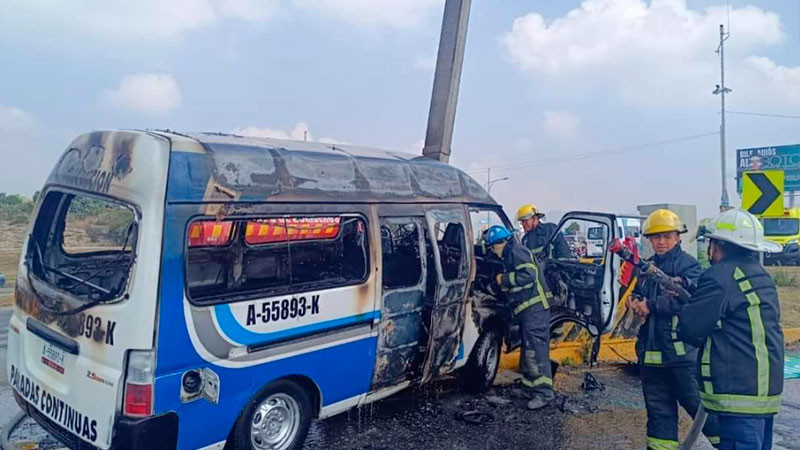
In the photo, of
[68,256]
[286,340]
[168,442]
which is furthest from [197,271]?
[168,442]

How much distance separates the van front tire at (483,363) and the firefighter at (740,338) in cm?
241

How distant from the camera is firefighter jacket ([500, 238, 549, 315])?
5.17 metres

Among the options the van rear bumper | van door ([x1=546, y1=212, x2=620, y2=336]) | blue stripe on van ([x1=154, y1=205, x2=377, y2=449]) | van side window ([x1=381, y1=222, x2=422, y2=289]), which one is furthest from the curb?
the van rear bumper

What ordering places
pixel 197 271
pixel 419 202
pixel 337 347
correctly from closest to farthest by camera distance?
pixel 337 347, pixel 197 271, pixel 419 202

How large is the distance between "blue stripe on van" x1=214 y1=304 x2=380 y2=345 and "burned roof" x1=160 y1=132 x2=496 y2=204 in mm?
662

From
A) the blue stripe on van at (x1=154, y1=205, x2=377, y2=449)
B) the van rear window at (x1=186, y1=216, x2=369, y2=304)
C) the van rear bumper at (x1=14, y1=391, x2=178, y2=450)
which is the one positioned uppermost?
the van rear window at (x1=186, y1=216, x2=369, y2=304)

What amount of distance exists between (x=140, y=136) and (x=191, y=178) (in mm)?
386

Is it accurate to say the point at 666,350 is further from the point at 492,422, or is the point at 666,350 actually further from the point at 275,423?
the point at 275,423

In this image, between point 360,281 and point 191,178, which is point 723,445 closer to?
point 360,281

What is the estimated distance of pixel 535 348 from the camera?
525 centimetres

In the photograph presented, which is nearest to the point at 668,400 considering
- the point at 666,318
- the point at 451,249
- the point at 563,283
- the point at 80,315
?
the point at 666,318

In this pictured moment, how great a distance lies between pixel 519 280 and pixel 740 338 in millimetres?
2289

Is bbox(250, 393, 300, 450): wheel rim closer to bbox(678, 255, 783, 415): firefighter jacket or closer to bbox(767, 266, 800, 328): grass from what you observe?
bbox(678, 255, 783, 415): firefighter jacket

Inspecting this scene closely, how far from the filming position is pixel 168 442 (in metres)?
2.89
